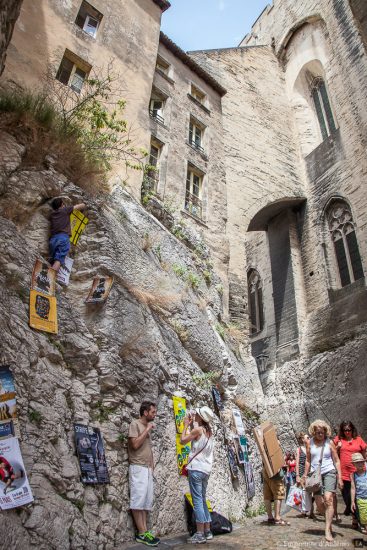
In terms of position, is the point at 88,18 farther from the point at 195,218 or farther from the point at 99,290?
the point at 99,290

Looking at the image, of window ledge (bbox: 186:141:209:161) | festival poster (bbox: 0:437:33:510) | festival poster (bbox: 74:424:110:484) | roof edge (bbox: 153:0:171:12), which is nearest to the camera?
festival poster (bbox: 0:437:33:510)

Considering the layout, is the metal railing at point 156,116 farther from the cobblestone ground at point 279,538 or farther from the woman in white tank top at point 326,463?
the cobblestone ground at point 279,538

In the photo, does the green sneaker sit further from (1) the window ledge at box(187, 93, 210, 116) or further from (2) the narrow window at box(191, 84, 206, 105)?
(2) the narrow window at box(191, 84, 206, 105)

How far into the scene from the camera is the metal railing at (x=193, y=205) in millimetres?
10510

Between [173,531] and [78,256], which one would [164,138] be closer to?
[78,256]

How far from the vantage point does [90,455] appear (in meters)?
3.50

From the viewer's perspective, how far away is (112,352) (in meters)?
4.39

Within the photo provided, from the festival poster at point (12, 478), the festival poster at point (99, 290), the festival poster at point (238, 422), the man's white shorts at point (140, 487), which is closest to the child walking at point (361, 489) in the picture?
the man's white shorts at point (140, 487)

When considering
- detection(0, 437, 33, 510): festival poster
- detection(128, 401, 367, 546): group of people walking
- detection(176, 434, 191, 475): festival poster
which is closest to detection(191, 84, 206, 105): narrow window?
detection(176, 434, 191, 475): festival poster

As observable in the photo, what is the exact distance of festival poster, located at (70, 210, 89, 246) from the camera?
207 inches

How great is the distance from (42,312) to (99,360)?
→ 32.6 inches

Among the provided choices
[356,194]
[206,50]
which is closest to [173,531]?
[356,194]

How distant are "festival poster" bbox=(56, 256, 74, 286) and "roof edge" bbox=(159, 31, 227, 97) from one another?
10041 millimetres

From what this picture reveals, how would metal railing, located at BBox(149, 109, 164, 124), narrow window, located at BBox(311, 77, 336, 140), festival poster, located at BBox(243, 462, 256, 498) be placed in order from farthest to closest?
narrow window, located at BBox(311, 77, 336, 140) < metal railing, located at BBox(149, 109, 164, 124) < festival poster, located at BBox(243, 462, 256, 498)
